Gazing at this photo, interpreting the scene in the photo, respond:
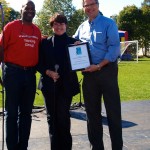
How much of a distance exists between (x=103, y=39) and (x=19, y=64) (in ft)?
3.95

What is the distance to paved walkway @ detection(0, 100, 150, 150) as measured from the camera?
658 centimetres

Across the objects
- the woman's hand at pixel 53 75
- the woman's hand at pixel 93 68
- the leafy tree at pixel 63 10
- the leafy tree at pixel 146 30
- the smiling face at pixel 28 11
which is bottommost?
the woman's hand at pixel 53 75

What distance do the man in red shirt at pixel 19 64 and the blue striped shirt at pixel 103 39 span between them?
80 cm

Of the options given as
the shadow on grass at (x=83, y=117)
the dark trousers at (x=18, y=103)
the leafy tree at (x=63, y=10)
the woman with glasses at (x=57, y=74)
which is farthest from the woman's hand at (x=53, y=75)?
the leafy tree at (x=63, y=10)

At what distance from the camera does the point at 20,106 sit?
5621 mm

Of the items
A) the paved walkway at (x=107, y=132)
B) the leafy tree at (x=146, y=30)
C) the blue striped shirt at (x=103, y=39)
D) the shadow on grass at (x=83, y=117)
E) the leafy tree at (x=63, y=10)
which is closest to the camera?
the blue striped shirt at (x=103, y=39)

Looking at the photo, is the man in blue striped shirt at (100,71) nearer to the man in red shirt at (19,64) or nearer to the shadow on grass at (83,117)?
the man in red shirt at (19,64)

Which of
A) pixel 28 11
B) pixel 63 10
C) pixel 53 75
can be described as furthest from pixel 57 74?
pixel 63 10

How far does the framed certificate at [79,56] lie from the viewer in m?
5.34

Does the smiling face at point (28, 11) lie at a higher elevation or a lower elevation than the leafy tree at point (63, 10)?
lower

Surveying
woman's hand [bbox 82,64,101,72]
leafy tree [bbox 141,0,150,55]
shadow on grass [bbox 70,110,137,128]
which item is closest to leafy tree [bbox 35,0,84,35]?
leafy tree [bbox 141,0,150,55]

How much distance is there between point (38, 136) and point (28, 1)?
9.14 ft

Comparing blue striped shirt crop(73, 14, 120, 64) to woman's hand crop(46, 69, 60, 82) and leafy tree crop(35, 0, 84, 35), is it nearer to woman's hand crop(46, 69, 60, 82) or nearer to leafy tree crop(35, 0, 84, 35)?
woman's hand crop(46, 69, 60, 82)

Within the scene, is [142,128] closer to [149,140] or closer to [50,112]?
[149,140]
